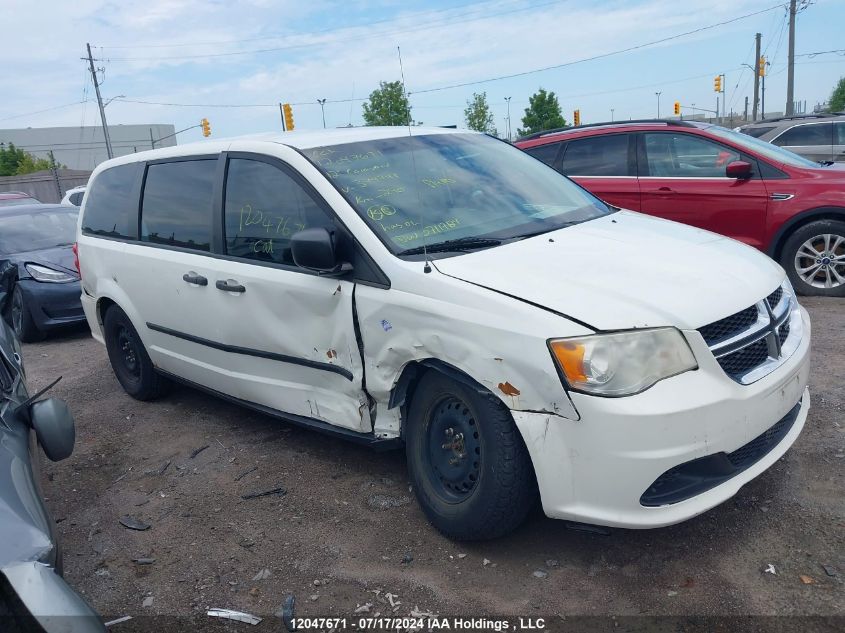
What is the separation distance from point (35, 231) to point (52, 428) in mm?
7011

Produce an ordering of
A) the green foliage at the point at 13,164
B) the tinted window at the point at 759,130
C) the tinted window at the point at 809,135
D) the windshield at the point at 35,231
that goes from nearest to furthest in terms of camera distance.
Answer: the windshield at the point at 35,231 → the tinted window at the point at 809,135 → the tinted window at the point at 759,130 → the green foliage at the point at 13,164

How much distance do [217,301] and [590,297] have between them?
7.41 feet

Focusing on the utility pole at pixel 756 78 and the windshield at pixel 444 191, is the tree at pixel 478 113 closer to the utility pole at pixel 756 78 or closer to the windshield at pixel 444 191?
the utility pole at pixel 756 78

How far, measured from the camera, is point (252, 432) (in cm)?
471

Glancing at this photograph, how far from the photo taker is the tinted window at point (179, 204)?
4.36 metres

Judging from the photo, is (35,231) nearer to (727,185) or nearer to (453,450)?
(453,450)

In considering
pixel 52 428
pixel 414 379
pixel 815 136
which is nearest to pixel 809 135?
pixel 815 136

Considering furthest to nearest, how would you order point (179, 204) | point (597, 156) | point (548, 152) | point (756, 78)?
point (756, 78), point (548, 152), point (597, 156), point (179, 204)

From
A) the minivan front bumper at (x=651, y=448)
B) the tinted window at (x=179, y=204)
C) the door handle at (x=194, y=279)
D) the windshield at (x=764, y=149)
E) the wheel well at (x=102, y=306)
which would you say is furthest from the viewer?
the windshield at (x=764, y=149)

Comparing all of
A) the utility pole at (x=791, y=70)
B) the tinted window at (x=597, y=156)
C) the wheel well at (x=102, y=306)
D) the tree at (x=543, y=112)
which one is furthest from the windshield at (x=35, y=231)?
the tree at (x=543, y=112)

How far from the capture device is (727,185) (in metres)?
6.98

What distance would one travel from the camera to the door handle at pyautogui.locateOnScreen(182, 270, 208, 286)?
423 centimetres

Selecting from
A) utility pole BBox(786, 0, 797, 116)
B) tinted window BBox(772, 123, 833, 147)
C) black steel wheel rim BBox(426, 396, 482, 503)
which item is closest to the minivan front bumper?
black steel wheel rim BBox(426, 396, 482, 503)

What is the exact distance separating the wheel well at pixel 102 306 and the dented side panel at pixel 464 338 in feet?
9.61
